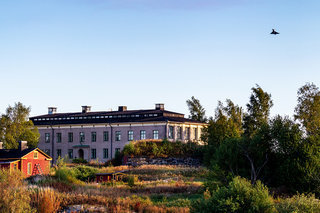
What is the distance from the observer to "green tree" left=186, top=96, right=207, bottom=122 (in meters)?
67.3

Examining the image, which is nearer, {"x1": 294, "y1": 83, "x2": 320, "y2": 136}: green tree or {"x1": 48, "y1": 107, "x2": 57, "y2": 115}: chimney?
{"x1": 294, "y1": 83, "x2": 320, "y2": 136}: green tree

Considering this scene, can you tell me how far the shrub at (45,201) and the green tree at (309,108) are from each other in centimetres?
2678

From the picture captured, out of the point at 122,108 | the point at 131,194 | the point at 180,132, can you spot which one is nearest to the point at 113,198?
the point at 131,194


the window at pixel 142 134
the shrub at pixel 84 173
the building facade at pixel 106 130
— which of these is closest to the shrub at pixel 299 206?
the shrub at pixel 84 173

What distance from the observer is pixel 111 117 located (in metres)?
59.2

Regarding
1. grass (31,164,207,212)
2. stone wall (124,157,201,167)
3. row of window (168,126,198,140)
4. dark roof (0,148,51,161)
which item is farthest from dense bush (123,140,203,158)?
grass (31,164,207,212)

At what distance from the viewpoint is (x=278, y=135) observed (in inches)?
1078

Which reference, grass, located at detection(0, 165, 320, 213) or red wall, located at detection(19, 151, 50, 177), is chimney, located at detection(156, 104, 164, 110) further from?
grass, located at detection(0, 165, 320, 213)

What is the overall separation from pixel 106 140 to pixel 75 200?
36417 millimetres

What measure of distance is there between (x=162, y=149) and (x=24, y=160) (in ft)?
45.5

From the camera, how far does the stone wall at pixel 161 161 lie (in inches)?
1794

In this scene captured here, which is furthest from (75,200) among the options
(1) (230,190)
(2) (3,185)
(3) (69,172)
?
(3) (69,172)

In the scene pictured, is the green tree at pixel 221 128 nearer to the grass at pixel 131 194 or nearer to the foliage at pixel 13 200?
the grass at pixel 131 194

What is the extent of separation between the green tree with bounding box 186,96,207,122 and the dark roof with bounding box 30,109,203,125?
240 inches
